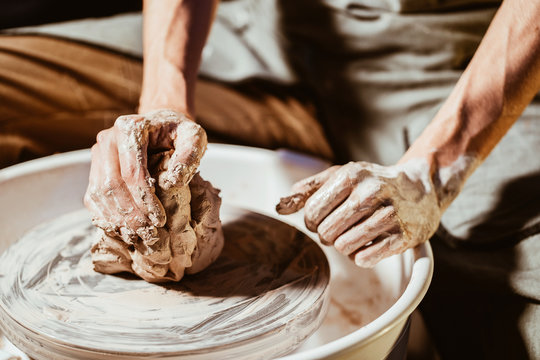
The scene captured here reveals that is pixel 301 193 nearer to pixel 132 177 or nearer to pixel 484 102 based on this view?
pixel 132 177

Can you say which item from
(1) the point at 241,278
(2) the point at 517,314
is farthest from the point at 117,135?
(2) the point at 517,314

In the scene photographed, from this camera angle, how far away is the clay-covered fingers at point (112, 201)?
799mm

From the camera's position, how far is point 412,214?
950 mm

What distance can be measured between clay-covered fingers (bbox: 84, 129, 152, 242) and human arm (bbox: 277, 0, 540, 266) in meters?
0.28

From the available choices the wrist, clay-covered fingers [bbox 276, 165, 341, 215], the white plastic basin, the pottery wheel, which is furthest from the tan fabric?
clay-covered fingers [bbox 276, 165, 341, 215]

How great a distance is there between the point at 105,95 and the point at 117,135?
96 centimetres

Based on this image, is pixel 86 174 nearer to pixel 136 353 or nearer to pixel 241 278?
pixel 241 278

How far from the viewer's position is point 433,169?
3.37ft

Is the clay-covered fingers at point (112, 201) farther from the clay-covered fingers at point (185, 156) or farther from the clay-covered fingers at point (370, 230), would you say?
the clay-covered fingers at point (370, 230)

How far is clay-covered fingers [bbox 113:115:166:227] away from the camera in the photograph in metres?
0.79

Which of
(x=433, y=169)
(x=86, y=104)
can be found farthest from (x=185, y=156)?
(x=86, y=104)

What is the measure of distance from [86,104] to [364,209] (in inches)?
46.4

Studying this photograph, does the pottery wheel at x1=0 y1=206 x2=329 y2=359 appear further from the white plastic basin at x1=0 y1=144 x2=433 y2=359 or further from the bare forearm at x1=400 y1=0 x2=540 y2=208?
the bare forearm at x1=400 y1=0 x2=540 y2=208

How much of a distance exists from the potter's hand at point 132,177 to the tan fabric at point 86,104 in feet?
3.00
